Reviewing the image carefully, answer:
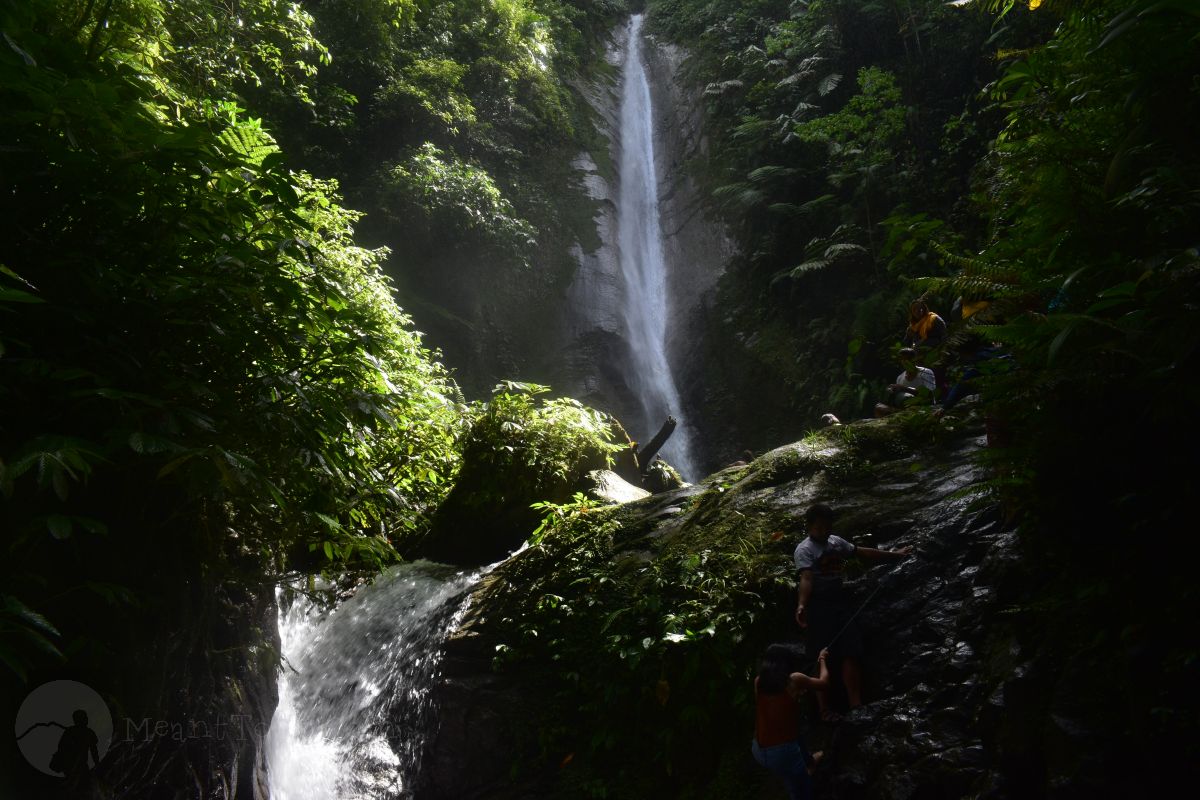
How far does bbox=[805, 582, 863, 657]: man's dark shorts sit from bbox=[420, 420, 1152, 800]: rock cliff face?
14 cm

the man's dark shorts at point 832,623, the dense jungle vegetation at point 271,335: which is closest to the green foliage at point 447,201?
the dense jungle vegetation at point 271,335

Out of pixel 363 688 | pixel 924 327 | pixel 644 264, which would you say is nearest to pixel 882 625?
pixel 924 327

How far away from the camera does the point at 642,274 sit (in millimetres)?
19234

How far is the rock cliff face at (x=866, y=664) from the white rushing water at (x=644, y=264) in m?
8.88

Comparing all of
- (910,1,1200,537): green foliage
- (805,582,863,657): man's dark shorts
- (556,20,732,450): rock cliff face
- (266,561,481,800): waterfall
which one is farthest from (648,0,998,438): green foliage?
(910,1,1200,537): green foliage

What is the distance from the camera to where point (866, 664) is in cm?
402

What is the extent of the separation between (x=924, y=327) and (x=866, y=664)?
3.99 metres

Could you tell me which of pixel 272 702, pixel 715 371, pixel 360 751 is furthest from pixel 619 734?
pixel 715 371

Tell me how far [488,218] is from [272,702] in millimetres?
11786

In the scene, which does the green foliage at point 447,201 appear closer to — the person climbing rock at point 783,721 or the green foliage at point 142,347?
the green foliage at point 142,347

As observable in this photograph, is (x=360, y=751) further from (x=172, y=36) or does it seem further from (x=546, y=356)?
(x=546, y=356)

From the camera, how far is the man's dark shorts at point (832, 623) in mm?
4020

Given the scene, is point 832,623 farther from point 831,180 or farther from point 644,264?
point 644,264

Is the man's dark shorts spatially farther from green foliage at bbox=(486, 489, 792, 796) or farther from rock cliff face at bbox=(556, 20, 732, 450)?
rock cliff face at bbox=(556, 20, 732, 450)
